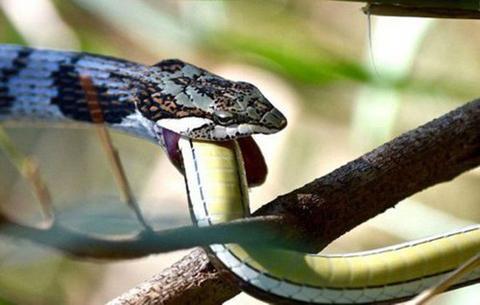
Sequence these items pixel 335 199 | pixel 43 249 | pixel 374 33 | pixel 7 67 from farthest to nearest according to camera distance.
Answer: pixel 374 33, pixel 7 67, pixel 335 199, pixel 43 249

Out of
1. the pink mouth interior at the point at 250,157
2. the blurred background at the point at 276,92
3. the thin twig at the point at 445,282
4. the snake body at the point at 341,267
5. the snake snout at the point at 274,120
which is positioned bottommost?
the blurred background at the point at 276,92

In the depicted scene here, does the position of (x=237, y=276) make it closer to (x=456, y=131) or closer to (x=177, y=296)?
(x=177, y=296)

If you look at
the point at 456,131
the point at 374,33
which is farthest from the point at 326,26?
the point at 456,131

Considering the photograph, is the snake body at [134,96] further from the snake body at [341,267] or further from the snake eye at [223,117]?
the snake body at [341,267]

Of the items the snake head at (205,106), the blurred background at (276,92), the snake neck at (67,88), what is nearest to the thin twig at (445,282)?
the snake head at (205,106)

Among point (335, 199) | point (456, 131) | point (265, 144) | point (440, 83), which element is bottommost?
point (265, 144)

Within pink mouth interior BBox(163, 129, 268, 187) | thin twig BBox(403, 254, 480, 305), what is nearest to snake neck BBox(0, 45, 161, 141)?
pink mouth interior BBox(163, 129, 268, 187)

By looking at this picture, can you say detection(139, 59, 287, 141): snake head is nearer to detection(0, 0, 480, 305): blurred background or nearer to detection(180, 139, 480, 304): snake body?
detection(180, 139, 480, 304): snake body

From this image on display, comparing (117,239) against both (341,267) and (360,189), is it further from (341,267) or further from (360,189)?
(360,189)
